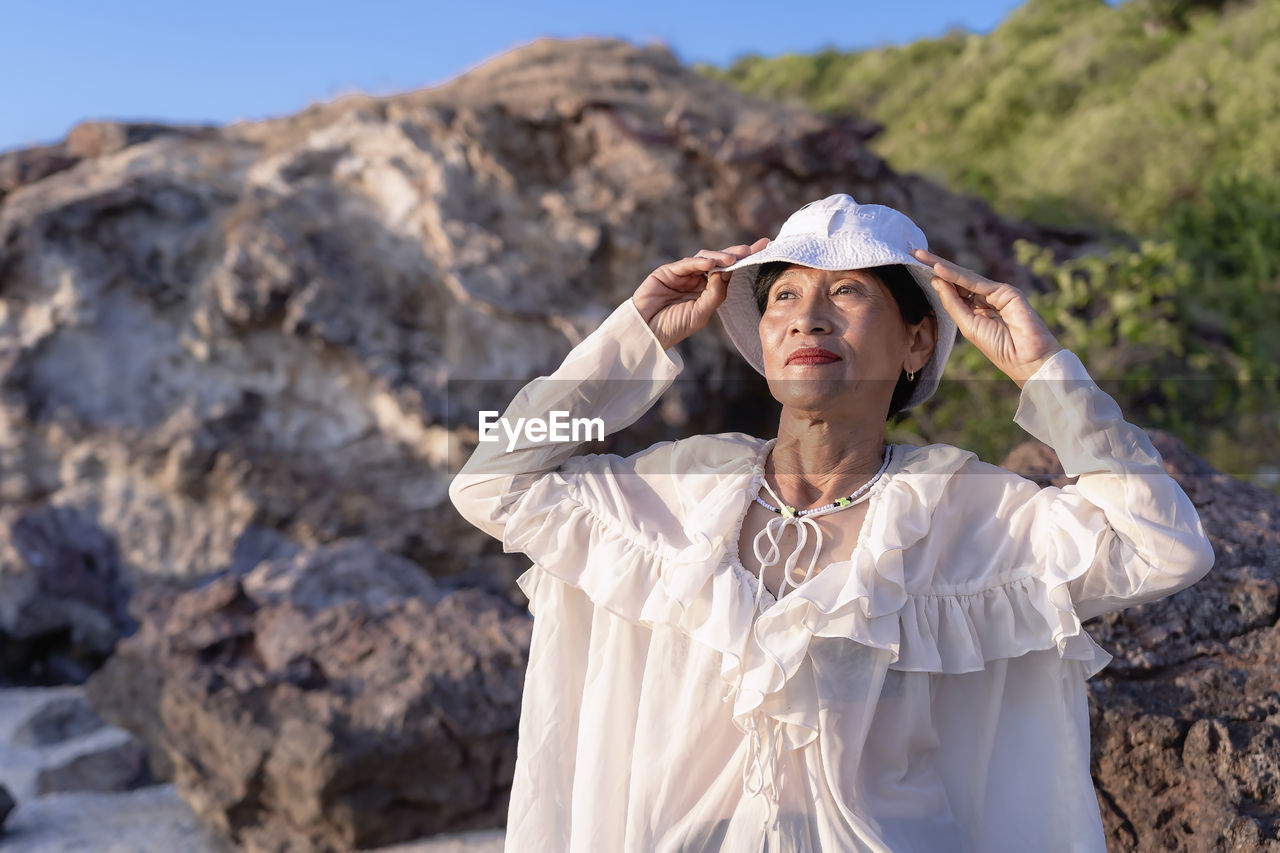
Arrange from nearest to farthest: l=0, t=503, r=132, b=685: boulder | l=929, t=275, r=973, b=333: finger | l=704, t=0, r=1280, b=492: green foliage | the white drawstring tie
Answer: the white drawstring tie
l=929, t=275, r=973, b=333: finger
l=0, t=503, r=132, b=685: boulder
l=704, t=0, r=1280, b=492: green foliage

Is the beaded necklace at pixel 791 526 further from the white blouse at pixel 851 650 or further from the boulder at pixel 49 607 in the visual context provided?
the boulder at pixel 49 607

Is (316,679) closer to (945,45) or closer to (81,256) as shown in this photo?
(81,256)

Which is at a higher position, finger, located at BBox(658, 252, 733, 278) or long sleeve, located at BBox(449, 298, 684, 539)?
finger, located at BBox(658, 252, 733, 278)

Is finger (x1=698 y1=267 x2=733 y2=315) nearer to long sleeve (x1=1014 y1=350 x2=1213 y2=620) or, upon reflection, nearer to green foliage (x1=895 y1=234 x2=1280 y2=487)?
long sleeve (x1=1014 y1=350 x2=1213 y2=620)

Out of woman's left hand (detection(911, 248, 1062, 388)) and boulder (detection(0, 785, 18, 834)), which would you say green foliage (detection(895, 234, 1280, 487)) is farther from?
boulder (detection(0, 785, 18, 834))

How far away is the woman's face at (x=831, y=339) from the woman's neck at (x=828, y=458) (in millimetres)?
63

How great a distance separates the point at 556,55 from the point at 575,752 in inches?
319

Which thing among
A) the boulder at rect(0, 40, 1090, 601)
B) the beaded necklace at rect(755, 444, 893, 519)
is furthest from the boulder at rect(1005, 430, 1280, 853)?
the boulder at rect(0, 40, 1090, 601)

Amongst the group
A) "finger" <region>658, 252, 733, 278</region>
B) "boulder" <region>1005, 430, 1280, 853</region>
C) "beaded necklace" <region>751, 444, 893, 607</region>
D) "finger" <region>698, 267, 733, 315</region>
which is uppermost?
"finger" <region>658, 252, 733, 278</region>

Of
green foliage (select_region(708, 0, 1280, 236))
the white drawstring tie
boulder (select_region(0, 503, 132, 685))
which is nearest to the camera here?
the white drawstring tie

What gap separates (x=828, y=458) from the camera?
87.4 inches

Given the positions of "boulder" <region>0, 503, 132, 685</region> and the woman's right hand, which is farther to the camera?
"boulder" <region>0, 503, 132, 685</region>

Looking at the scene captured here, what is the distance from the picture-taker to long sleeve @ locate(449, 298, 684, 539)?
7.25 feet

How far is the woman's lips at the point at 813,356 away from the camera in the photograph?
81.2 inches
